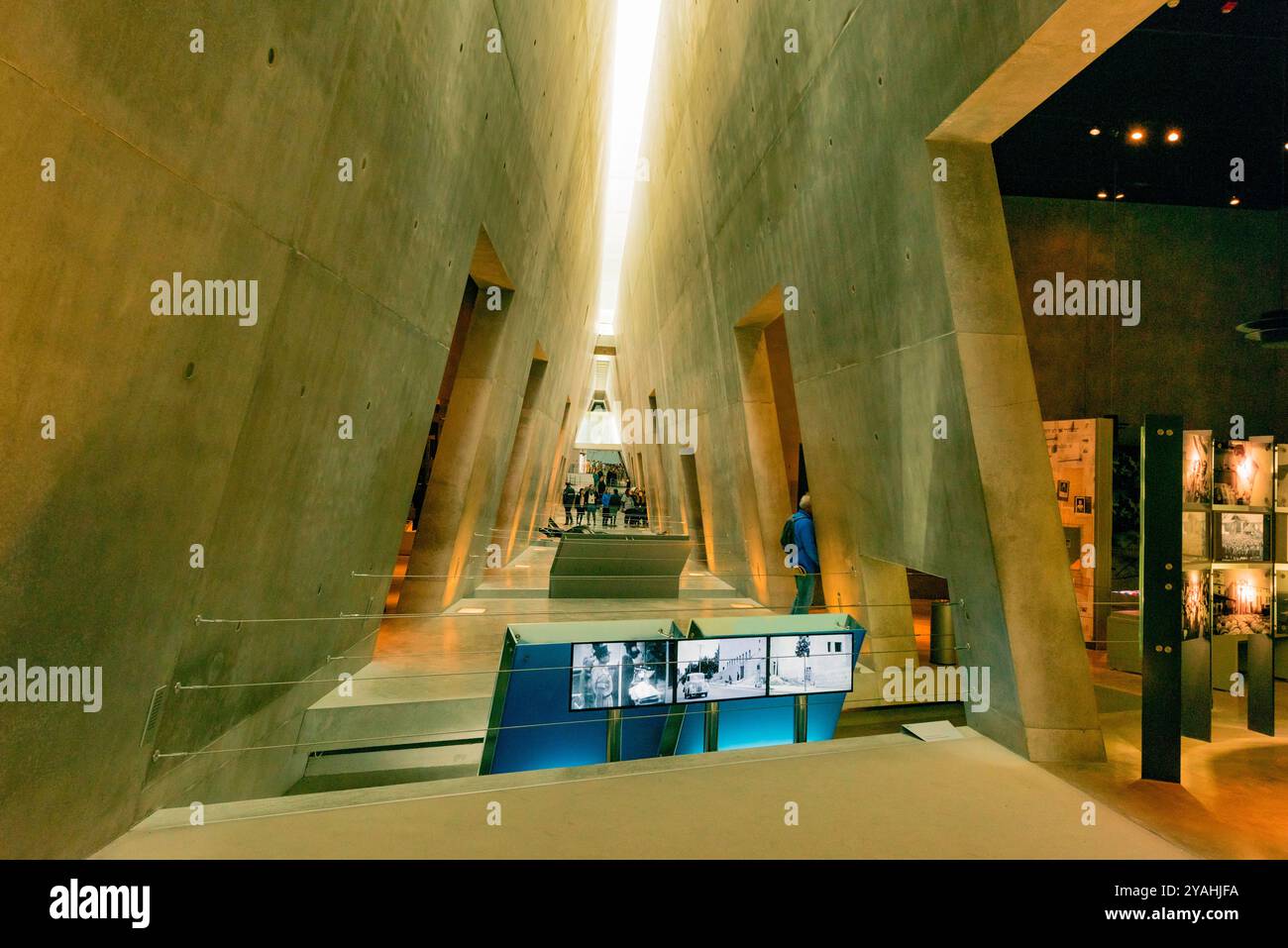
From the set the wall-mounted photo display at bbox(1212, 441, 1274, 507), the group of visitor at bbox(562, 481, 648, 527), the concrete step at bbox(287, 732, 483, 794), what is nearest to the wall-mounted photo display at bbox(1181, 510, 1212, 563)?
the wall-mounted photo display at bbox(1212, 441, 1274, 507)

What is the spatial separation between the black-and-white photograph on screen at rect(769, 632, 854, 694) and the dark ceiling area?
5.89 metres

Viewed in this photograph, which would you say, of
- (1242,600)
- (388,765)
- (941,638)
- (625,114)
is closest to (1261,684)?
(1242,600)

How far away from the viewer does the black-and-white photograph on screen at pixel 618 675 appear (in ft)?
14.3

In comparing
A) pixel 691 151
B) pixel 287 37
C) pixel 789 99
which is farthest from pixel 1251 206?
pixel 287 37

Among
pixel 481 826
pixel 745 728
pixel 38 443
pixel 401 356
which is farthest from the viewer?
pixel 401 356

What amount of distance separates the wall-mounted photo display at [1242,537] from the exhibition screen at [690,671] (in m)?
2.98

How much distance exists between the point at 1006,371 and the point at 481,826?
4.06 meters

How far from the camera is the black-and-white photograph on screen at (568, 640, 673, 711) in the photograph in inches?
172

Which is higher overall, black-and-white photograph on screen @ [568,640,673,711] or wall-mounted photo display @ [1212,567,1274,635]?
wall-mounted photo display @ [1212,567,1274,635]

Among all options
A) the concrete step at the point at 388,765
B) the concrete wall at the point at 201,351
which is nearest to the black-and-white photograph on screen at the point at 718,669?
the concrete step at the point at 388,765

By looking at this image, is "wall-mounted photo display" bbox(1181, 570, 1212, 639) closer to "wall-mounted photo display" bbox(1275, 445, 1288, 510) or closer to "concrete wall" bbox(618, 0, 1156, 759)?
"concrete wall" bbox(618, 0, 1156, 759)

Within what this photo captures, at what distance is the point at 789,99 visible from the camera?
7.11 meters

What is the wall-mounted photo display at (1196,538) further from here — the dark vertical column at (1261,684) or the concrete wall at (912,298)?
the concrete wall at (912,298)
